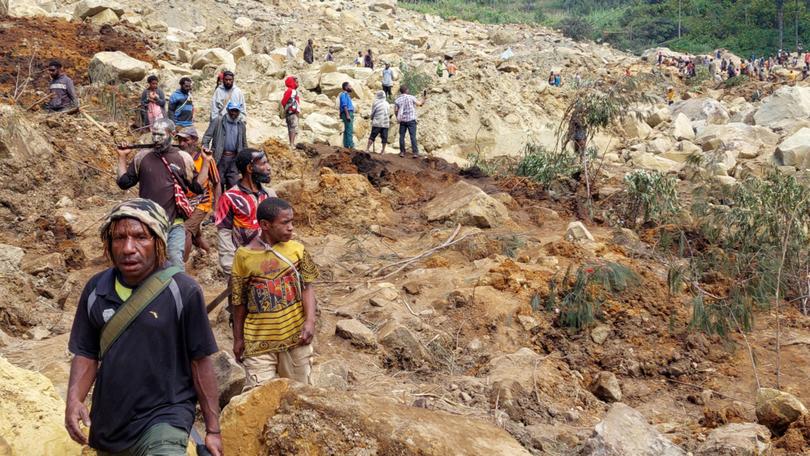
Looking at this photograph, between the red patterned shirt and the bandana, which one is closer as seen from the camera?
the bandana

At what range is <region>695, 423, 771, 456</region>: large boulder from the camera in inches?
135

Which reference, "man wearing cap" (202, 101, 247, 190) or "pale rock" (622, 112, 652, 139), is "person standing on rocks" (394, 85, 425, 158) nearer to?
"man wearing cap" (202, 101, 247, 190)

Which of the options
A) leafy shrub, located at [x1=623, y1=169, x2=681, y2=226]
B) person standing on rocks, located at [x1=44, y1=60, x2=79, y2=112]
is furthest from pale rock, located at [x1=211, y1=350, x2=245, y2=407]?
person standing on rocks, located at [x1=44, y1=60, x2=79, y2=112]

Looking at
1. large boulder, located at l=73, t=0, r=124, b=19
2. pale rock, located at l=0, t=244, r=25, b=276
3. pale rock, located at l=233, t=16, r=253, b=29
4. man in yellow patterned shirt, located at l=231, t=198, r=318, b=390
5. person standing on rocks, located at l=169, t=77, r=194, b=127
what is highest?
large boulder, located at l=73, t=0, r=124, b=19

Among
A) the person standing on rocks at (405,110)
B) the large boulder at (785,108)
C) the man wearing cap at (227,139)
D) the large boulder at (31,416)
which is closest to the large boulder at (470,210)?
the man wearing cap at (227,139)

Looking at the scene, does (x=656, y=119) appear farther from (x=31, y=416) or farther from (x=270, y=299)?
(x=31, y=416)

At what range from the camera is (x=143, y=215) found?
229 cm

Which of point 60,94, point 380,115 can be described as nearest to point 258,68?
point 380,115

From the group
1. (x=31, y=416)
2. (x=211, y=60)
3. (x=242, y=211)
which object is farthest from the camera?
(x=211, y=60)

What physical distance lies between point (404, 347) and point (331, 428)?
Result: 243cm

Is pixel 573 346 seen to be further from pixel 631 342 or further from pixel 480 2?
pixel 480 2

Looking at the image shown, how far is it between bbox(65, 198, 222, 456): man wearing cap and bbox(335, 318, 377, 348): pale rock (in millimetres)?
2979

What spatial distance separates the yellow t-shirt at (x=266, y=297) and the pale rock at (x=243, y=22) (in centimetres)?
2382

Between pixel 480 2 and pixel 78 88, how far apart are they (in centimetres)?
4986
